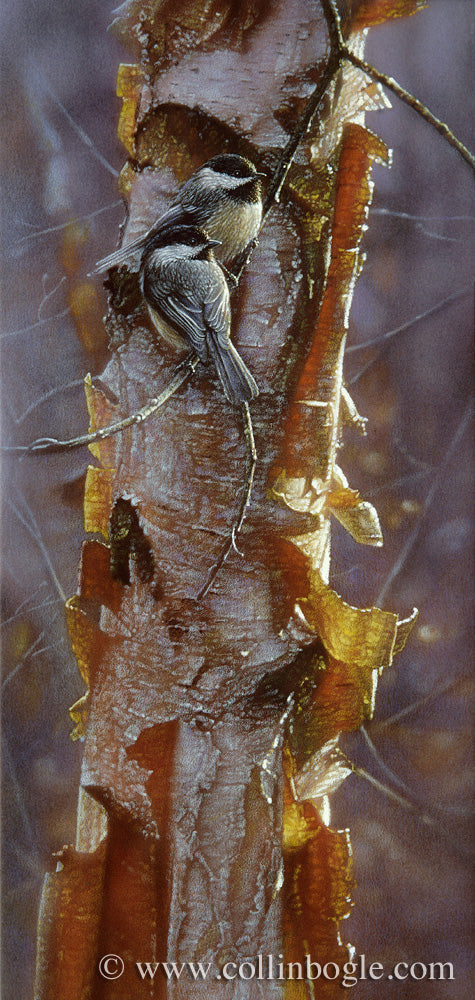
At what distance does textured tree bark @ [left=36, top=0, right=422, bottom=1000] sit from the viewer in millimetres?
547

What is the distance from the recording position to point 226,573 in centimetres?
56

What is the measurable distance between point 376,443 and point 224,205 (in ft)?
0.68

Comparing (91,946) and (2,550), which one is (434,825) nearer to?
(91,946)

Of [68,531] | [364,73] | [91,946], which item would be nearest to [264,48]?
[364,73]

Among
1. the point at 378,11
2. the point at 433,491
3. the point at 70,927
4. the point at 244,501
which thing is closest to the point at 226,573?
the point at 244,501

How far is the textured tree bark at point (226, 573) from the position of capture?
1.80 feet

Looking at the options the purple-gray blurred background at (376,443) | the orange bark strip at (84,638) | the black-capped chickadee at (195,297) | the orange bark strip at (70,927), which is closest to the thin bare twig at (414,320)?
the purple-gray blurred background at (376,443)

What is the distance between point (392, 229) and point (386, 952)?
1.83 ft

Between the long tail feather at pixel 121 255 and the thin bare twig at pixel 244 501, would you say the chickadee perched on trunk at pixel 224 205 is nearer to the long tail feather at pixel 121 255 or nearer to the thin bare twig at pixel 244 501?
the long tail feather at pixel 121 255

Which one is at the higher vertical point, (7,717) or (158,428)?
(158,428)

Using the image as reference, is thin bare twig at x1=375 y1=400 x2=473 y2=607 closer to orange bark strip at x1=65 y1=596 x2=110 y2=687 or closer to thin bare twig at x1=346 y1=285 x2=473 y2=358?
thin bare twig at x1=346 y1=285 x2=473 y2=358

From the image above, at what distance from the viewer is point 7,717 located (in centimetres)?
61

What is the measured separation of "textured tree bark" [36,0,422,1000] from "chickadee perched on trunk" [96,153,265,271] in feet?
0.05

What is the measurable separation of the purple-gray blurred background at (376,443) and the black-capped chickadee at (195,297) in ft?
0.22
